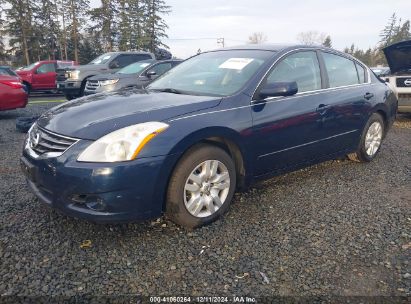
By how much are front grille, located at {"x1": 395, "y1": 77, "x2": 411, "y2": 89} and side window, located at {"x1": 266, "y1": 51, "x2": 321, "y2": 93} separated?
5.13 meters

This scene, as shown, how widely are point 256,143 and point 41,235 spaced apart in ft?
6.53

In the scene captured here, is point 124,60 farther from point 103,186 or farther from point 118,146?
point 103,186

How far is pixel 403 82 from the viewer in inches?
310

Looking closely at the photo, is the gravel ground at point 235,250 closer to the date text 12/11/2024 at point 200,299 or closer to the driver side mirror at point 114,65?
the date text 12/11/2024 at point 200,299

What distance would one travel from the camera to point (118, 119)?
2.61 meters

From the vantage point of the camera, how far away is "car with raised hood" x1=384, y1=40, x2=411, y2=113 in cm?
770

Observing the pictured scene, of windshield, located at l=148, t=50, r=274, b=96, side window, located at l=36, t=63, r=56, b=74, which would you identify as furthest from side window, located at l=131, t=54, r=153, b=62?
windshield, located at l=148, t=50, r=274, b=96

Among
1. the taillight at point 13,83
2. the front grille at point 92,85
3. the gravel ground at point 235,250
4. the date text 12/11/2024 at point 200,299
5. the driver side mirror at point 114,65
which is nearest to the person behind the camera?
the date text 12/11/2024 at point 200,299

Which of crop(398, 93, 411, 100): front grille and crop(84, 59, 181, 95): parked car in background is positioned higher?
crop(84, 59, 181, 95): parked car in background

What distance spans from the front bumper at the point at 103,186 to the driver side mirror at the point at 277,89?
1.16 meters

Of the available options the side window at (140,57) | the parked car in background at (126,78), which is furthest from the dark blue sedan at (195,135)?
the side window at (140,57)

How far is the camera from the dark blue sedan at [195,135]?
244 cm

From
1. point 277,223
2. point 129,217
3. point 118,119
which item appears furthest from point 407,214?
point 118,119

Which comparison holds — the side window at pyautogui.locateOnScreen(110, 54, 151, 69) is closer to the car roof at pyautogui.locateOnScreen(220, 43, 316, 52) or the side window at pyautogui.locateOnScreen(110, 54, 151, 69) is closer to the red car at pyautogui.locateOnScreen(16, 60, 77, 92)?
the red car at pyautogui.locateOnScreen(16, 60, 77, 92)
